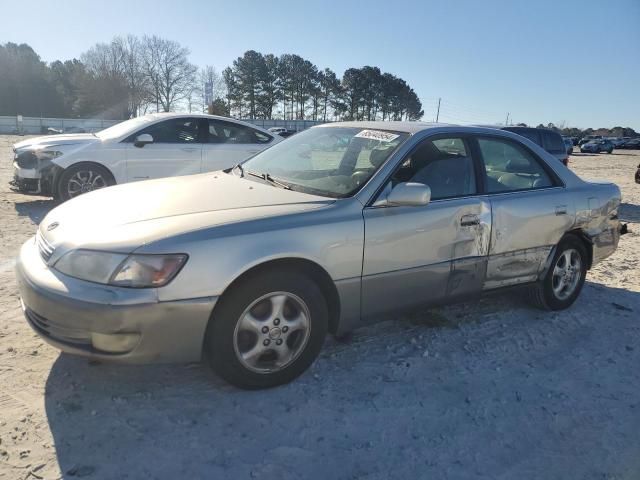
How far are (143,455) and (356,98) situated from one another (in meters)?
75.9

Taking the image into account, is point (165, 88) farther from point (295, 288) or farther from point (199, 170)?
point (295, 288)

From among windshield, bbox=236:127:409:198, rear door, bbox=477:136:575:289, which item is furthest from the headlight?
rear door, bbox=477:136:575:289

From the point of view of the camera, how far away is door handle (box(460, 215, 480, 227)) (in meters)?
3.44

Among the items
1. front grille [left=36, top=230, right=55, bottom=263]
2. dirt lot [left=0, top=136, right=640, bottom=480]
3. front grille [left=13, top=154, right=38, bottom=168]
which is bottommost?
dirt lot [left=0, top=136, right=640, bottom=480]

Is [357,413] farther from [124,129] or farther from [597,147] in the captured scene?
[597,147]

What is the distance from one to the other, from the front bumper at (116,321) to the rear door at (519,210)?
2.23 m

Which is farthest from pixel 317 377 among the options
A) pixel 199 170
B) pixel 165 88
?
pixel 165 88

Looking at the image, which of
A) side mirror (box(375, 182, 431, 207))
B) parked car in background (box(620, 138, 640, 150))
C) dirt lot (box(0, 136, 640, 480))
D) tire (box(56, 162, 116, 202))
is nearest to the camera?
dirt lot (box(0, 136, 640, 480))

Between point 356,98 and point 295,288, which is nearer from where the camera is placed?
point 295,288

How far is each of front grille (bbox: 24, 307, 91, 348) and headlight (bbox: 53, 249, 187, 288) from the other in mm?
265

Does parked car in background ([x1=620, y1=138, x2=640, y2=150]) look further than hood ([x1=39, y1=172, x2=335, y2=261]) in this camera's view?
Yes

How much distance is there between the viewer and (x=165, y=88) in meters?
67.6

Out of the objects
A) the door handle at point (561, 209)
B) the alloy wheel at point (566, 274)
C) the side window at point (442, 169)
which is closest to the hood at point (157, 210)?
the side window at point (442, 169)

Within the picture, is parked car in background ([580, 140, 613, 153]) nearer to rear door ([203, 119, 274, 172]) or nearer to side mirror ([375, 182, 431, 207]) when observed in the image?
rear door ([203, 119, 274, 172])
